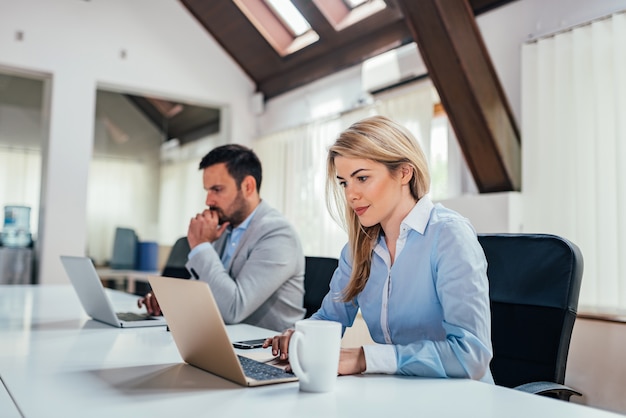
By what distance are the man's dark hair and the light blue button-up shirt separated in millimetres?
831

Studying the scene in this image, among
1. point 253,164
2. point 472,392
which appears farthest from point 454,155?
point 472,392

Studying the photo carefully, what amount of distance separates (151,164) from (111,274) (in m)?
1.01

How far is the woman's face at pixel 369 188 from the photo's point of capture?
126cm

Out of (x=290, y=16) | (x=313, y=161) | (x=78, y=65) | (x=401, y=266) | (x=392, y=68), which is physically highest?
(x=290, y=16)

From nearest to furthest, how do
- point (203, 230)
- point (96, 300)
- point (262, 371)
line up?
point (262, 371)
point (96, 300)
point (203, 230)

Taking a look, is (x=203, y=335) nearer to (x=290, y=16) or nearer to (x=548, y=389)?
(x=548, y=389)

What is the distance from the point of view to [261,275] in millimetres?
1814

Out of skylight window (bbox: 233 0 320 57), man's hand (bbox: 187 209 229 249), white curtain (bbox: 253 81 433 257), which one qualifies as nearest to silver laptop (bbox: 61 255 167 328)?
man's hand (bbox: 187 209 229 249)

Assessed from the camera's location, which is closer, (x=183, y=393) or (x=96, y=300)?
(x=183, y=393)

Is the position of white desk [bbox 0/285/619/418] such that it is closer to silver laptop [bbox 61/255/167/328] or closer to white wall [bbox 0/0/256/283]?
silver laptop [bbox 61/255/167/328]

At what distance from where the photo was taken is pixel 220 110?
17.6 feet

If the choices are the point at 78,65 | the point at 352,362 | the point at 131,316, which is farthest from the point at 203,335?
the point at 78,65

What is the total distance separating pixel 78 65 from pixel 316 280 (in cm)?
340

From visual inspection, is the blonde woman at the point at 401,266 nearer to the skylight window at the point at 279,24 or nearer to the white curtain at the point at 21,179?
the skylight window at the point at 279,24
